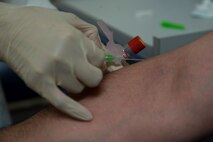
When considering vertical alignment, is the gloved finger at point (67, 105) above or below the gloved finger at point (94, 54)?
below

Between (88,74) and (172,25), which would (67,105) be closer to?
(88,74)

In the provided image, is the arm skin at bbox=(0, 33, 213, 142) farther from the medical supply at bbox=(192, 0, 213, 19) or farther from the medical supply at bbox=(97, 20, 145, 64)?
the medical supply at bbox=(192, 0, 213, 19)

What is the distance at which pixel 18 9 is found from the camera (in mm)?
1068

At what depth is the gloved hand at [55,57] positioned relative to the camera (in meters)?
0.90

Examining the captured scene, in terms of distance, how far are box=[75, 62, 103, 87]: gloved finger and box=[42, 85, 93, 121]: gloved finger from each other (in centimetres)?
7

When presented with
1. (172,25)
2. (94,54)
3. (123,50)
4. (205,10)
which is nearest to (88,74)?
(94,54)

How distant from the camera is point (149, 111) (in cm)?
90

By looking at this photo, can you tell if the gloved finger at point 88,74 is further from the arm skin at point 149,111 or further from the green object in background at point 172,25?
the green object in background at point 172,25

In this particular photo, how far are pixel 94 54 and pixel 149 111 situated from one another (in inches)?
8.6

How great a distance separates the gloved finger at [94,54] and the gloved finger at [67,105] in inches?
5.2

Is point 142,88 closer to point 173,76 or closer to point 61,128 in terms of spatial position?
point 173,76

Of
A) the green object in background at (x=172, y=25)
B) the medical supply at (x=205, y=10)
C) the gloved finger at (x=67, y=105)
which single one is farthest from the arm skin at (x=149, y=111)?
the medical supply at (x=205, y=10)

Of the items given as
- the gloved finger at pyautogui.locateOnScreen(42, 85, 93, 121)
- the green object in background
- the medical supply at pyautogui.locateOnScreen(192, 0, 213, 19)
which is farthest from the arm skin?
the medical supply at pyautogui.locateOnScreen(192, 0, 213, 19)

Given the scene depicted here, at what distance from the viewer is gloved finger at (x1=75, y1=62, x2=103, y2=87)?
3.03 ft
